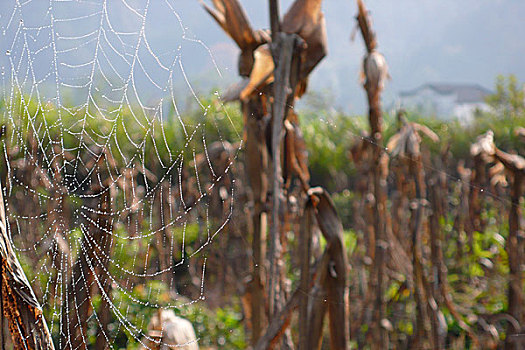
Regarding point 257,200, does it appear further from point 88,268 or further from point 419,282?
point 419,282

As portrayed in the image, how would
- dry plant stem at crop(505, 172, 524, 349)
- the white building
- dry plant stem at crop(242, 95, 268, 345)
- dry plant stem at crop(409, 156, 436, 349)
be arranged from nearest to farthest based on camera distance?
1. dry plant stem at crop(242, 95, 268, 345)
2. dry plant stem at crop(505, 172, 524, 349)
3. dry plant stem at crop(409, 156, 436, 349)
4. the white building

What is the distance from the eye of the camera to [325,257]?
1.80 ft

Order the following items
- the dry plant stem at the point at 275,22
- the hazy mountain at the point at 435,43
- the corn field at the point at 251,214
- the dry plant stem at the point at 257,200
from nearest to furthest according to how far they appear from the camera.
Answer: the corn field at the point at 251,214 < the dry plant stem at the point at 275,22 < the dry plant stem at the point at 257,200 < the hazy mountain at the point at 435,43

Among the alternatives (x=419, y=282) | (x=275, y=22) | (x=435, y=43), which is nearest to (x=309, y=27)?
(x=275, y=22)

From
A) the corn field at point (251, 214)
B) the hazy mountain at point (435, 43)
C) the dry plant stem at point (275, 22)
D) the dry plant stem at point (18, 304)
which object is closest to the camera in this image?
the dry plant stem at point (18, 304)

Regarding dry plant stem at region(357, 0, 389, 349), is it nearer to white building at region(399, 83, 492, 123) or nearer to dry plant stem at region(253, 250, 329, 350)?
dry plant stem at region(253, 250, 329, 350)

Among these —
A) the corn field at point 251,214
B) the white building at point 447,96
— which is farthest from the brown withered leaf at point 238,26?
the white building at point 447,96

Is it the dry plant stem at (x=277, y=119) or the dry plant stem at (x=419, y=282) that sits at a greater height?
the dry plant stem at (x=277, y=119)

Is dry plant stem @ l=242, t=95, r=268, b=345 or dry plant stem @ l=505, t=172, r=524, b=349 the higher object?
dry plant stem @ l=242, t=95, r=268, b=345

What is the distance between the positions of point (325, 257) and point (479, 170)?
34.3 inches

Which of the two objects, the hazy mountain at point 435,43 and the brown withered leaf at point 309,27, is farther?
the hazy mountain at point 435,43

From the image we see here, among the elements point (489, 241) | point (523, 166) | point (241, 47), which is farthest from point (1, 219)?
point (489, 241)

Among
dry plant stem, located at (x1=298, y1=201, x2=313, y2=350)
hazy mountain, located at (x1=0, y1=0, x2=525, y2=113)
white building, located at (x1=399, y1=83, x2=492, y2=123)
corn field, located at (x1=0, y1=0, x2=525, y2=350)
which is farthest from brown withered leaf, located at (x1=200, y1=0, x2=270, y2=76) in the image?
white building, located at (x1=399, y1=83, x2=492, y2=123)

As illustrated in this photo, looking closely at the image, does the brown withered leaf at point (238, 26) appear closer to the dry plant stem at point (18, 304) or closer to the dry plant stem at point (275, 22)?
the dry plant stem at point (275, 22)
